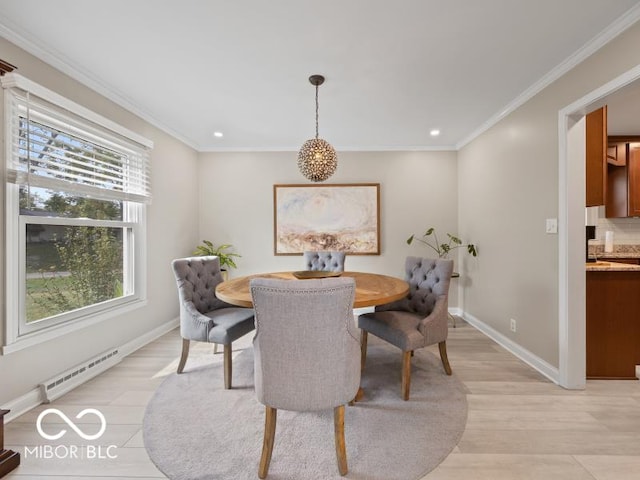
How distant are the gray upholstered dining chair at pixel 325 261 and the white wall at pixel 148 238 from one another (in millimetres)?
1723

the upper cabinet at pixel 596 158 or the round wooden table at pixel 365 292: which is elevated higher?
the upper cabinet at pixel 596 158

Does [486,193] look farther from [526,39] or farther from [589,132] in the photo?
[526,39]

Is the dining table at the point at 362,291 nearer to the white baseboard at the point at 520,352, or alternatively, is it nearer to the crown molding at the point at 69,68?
the white baseboard at the point at 520,352

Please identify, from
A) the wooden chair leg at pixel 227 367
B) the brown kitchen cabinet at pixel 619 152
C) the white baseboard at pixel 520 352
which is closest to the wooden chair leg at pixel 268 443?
the wooden chair leg at pixel 227 367

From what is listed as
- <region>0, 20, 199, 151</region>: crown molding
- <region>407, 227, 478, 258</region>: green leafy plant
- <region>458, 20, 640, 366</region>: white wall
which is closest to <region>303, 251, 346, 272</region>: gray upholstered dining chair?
<region>407, 227, 478, 258</region>: green leafy plant

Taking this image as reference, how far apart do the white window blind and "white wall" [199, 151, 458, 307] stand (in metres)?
1.26

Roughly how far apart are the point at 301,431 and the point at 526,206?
266 centimetres

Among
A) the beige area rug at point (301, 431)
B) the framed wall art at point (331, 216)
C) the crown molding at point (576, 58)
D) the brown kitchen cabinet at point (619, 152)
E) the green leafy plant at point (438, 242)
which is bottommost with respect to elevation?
the beige area rug at point (301, 431)

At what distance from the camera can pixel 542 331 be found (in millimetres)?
2523

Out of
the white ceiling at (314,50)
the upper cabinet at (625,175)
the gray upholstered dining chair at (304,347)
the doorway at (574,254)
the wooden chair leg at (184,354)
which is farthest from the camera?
the upper cabinet at (625,175)

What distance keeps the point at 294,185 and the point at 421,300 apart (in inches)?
98.1

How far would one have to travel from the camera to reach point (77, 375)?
7.49 feet

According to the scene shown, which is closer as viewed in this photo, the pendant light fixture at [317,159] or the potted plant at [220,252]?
the pendant light fixture at [317,159]

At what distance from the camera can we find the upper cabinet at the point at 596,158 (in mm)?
2363
